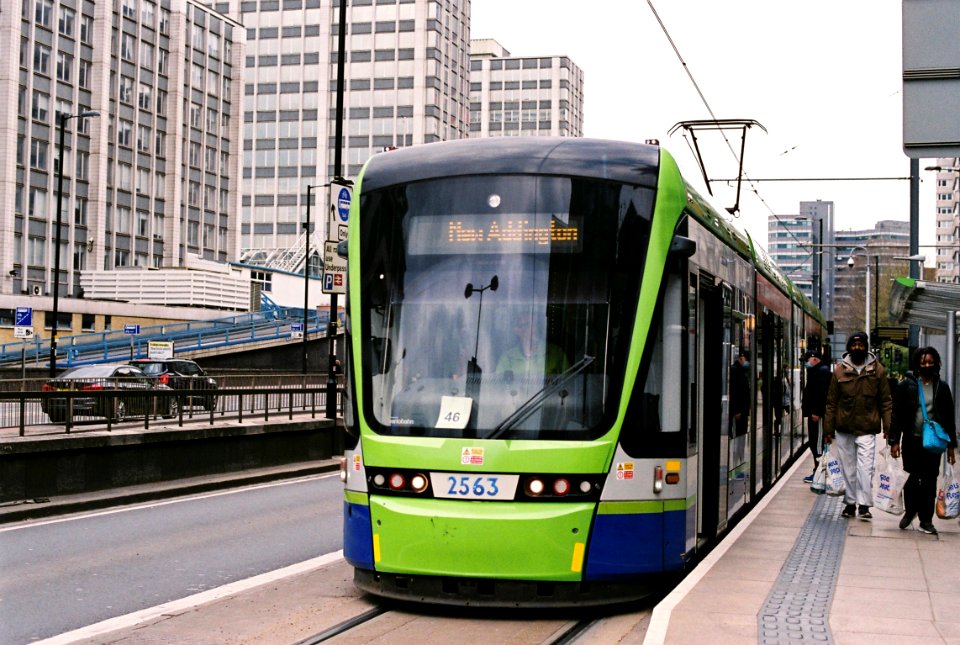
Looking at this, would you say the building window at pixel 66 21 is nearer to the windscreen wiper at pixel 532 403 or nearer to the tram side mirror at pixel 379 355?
the tram side mirror at pixel 379 355

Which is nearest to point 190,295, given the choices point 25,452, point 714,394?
point 25,452

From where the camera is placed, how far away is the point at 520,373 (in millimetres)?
8094

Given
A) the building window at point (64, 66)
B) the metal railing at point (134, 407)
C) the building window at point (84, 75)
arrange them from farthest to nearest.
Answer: the building window at point (84, 75)
the building window at point (64, 66)
the metal railing at point (134, 407)

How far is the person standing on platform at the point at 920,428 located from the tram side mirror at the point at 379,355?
5528 mm

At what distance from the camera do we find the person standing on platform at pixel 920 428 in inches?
451

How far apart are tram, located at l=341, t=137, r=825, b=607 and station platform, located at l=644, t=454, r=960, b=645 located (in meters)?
0.66

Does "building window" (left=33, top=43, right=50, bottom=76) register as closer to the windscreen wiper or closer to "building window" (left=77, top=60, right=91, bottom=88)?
"building window" (left=77, top=60, right=91, bottom=88)

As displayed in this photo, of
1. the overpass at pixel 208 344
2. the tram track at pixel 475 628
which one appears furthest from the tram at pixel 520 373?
the overpass at pixel 208 344

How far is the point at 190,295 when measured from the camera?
268ft

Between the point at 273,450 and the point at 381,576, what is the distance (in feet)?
41.5

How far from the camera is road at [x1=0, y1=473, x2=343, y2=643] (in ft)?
29.0

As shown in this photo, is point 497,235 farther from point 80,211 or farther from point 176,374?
point 80,211

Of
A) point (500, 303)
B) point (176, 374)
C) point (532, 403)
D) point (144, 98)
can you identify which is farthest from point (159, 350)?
point (144, 98)

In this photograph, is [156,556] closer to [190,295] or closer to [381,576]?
[381,576]
